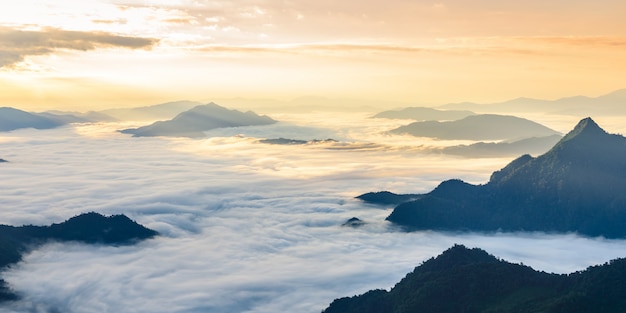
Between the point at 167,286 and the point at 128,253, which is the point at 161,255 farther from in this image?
the point at 167,286

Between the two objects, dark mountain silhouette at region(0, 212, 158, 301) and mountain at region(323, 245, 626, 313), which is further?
dark mountain silhouette at region(0, 212, 158, 301)

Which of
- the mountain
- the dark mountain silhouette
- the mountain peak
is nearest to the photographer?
the mountain

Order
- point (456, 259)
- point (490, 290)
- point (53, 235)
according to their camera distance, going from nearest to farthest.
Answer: point (490, 290) < point (456, 259) < point (53, 235)

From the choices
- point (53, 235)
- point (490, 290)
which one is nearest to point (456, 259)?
point (490, 290)

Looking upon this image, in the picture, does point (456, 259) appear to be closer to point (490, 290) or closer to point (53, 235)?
point (490, 290)

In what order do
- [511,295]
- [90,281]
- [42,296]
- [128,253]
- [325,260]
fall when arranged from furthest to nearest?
1. [128,253]
2. [325,260]
3. [90,281]
4. [42,296]
5. [511,295]

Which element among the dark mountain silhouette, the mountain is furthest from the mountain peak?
the dark mountain silhouette

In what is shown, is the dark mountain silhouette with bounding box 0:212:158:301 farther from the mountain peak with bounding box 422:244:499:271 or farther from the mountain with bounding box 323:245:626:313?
the mountain peak with bounding box 422:244:499:271

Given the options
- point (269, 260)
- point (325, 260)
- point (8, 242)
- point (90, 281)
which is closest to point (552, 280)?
point (325, 260)
